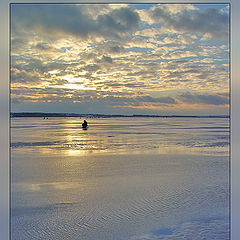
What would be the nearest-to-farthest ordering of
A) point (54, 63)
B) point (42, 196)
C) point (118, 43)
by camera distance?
point (42, 196) → point (118, 43) → point (54, 63)

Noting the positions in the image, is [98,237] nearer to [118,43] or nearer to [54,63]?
[118,43]

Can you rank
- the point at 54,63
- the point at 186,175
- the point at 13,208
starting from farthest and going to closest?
the point at 54,63, the point at 186,175, the point at 13,208

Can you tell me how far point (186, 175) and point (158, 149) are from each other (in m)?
2.03

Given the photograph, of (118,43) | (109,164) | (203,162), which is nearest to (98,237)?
(109,164)

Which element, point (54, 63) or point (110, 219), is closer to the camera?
point (110, 219)

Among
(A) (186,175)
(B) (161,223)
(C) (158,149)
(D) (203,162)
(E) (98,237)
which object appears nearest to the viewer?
(E) (98,237)

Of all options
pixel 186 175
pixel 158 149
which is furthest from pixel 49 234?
pixel 158 149

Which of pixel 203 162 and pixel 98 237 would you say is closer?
pixel 98 237

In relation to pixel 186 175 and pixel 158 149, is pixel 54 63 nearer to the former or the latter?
pixel 158 149

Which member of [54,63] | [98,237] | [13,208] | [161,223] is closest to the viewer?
[98,237]

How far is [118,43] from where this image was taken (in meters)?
16.5

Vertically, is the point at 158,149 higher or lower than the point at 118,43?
lower

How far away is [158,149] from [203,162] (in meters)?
1.53

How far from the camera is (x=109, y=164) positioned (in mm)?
4219
